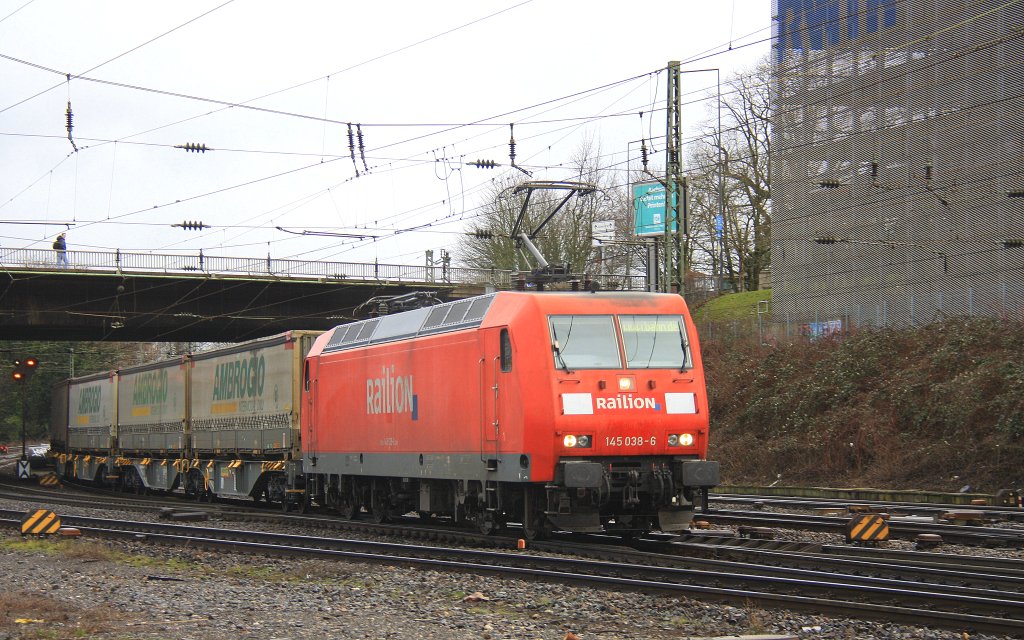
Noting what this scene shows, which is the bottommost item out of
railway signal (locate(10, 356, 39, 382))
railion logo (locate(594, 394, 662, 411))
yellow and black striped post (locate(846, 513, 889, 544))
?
yellow and black striped post (locate(846, 513, 889, 544))

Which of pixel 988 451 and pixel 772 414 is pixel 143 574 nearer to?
pixel 988 451

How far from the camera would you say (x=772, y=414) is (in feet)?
110

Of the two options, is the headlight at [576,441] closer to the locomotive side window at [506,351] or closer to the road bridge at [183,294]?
the locomotive side window at [506,351]

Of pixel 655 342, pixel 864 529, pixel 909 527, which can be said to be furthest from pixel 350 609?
pixel 909 527

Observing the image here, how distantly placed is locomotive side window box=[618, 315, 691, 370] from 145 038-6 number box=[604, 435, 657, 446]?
3.03ft

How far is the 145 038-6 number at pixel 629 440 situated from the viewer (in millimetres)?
14211

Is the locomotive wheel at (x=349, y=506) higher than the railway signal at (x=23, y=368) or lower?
lower

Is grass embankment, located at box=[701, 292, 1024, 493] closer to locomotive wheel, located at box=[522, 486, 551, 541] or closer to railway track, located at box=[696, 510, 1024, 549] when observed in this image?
railway track, located at box=[696, 510, 1024, 549]

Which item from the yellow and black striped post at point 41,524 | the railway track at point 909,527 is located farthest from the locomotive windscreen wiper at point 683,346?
the yellow and black striped post at point 41,524

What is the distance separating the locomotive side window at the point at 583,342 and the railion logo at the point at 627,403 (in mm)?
433

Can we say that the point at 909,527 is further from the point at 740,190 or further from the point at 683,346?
the point at 740,190

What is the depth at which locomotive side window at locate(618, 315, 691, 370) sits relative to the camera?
14781 millimetres

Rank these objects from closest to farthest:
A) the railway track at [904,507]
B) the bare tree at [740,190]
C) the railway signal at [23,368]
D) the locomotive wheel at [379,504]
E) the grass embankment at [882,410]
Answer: the railway track at [904,507], the locomotive wheel at [379,504], the grass embankment at [882,410], the railway signal at [23,368], the bare tree at [740,190]

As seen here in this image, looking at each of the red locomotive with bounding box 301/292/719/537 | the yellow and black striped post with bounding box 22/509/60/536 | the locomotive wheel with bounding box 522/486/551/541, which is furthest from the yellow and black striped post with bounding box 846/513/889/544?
the yellow and black striped post with bounding box 22/509/60/536
